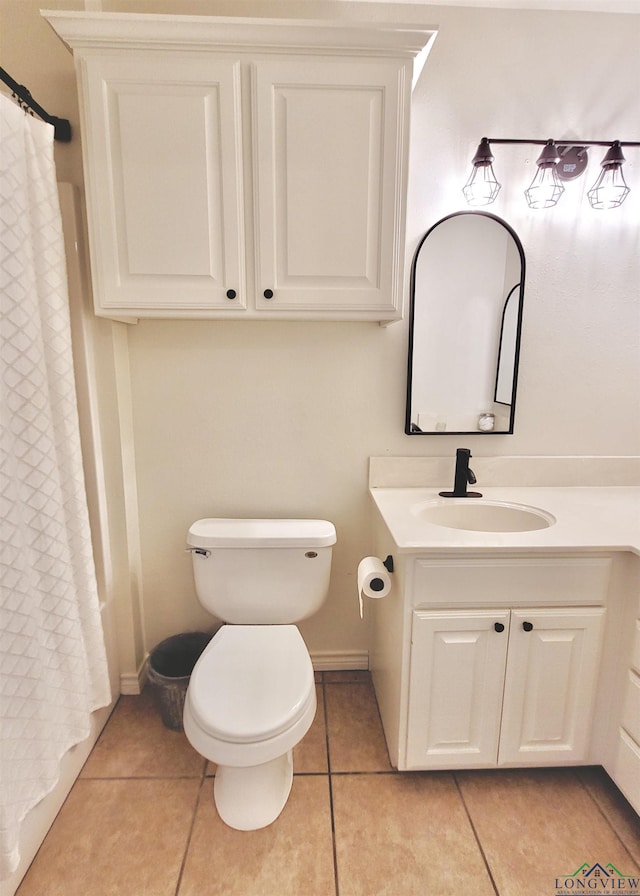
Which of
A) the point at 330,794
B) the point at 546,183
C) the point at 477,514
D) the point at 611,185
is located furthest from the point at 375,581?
the point at 611,185

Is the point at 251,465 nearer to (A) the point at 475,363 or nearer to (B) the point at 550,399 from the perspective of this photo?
(A) the point at 475,363

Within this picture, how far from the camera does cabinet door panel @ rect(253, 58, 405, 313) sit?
4.34 feet

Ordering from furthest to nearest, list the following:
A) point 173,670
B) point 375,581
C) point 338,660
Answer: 1. point 338,660
2. point 173,670
3. point 375,581

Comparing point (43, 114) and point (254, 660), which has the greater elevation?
point (43, 114)

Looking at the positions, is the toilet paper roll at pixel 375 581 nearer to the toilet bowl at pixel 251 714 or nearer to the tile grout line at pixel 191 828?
the toilet bowl at pixel 251 714

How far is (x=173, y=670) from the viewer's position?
6.15 ft

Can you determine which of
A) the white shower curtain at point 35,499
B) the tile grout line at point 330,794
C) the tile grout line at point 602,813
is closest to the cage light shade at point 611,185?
the white shower curtain at point 35,499

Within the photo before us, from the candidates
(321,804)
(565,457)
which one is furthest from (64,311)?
(565,457)

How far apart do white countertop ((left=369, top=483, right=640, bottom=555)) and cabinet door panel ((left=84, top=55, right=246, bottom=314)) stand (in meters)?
0.85

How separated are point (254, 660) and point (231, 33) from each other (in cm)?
173

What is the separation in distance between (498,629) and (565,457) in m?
0.79

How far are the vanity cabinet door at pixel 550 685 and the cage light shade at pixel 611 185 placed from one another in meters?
1.33

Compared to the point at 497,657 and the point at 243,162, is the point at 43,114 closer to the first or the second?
the point at 243,162

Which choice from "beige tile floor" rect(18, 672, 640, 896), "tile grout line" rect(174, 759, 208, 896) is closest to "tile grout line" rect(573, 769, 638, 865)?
"beige tile floor" rect(18, 672, 640, 896)
